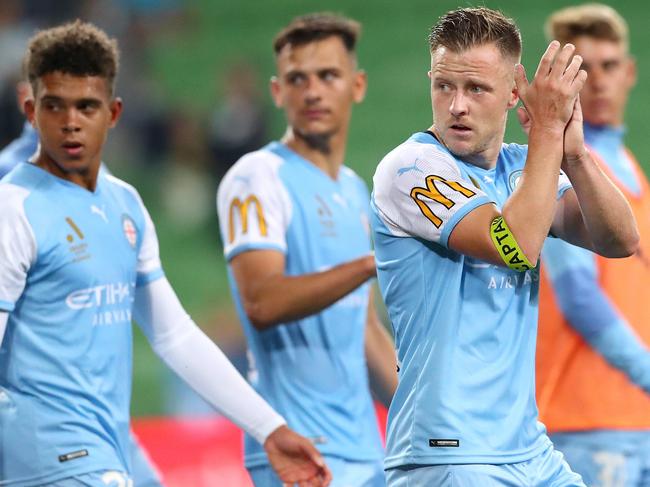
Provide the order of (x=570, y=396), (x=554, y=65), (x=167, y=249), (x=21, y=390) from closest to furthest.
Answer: (x=554, y=65)
(x=21, y=390)
(x=570, y=396)
(x=167, y=249)

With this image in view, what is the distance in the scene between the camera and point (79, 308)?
477 cm

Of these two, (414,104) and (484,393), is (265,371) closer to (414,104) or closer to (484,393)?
(484,393)

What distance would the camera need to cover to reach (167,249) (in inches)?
582

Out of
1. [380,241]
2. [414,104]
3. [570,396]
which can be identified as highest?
[414,104]

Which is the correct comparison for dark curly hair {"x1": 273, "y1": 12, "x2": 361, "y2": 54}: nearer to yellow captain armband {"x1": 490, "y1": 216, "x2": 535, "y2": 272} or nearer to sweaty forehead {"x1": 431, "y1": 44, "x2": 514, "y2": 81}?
sweaty forehead {"x1": 431, "y1": 44, "x2": 514, "y2": 81}

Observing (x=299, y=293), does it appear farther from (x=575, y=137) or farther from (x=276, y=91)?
(x=575, y=137)

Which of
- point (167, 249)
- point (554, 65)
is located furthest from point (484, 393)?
point (167, 249)

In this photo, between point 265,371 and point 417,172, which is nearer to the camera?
point 417,172

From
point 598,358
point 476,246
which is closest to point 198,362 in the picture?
point 476,246

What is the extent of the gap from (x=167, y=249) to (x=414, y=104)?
3.43 m

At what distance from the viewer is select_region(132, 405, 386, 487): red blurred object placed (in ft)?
28.0

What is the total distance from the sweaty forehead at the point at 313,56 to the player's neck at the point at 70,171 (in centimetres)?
161

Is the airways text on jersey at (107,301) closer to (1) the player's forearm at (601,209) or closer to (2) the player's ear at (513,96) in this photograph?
(2) the player's ear at (513,96)

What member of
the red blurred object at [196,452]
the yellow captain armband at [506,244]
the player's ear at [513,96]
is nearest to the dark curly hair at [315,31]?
the player's ear at [513,96]
